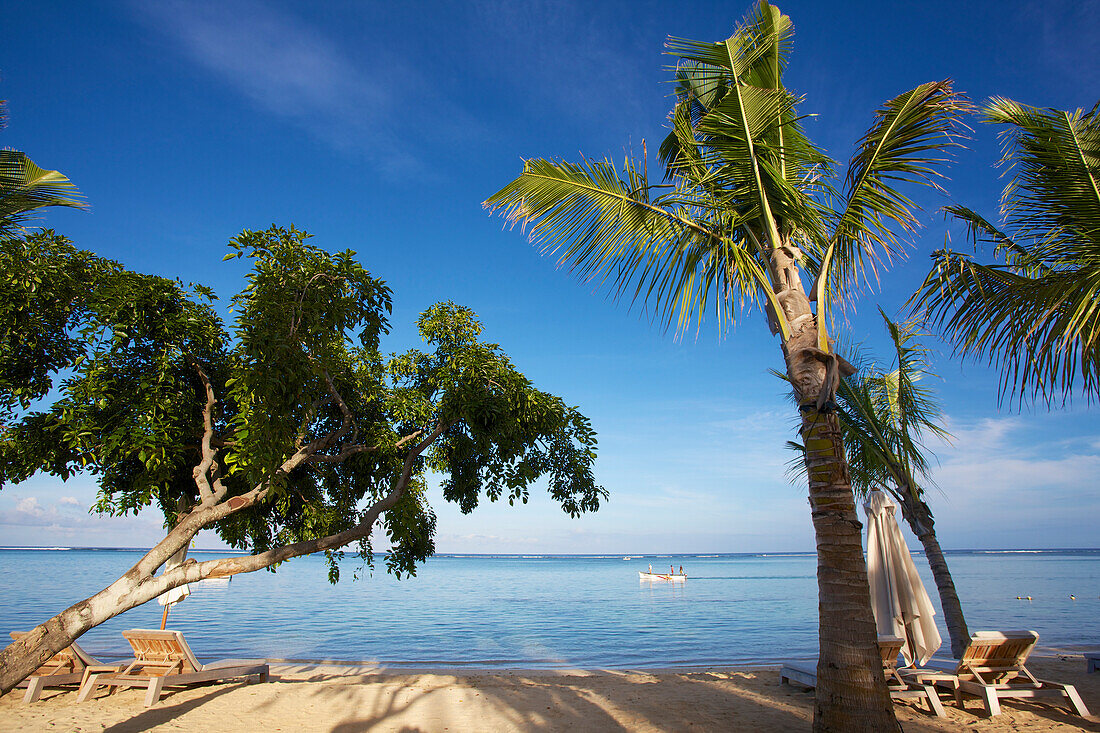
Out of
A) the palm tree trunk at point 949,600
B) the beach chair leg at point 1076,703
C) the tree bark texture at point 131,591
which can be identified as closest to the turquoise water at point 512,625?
the palm tree trunk at point 949,600

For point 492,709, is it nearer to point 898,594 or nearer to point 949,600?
point 898,594

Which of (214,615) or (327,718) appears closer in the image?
(327,718)

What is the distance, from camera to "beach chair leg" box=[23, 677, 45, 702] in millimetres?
7520

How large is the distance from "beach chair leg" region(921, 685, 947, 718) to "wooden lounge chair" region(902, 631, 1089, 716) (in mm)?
223

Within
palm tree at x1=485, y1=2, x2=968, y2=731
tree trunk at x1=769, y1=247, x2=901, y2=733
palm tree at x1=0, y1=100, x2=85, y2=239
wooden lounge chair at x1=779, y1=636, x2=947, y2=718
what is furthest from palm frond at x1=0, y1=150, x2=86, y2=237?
wooden lounge chair at x1=779, y1=636, x2=947, y2=718

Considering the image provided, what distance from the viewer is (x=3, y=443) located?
5.69m

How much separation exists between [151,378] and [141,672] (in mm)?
5424

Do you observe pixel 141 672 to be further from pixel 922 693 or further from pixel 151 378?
pixel 922 693

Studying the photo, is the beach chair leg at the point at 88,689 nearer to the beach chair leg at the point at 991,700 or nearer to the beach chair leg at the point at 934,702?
the beach chair leg at the point at 934,702

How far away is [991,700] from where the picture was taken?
22.4 feet

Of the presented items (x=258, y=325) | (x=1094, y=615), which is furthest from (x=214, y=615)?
(x=1094, y=615)

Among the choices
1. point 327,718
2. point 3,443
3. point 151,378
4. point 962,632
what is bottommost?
point 327,718

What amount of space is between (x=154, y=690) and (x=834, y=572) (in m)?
8.60

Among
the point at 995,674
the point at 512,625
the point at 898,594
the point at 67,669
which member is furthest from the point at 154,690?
the point at 512,625
